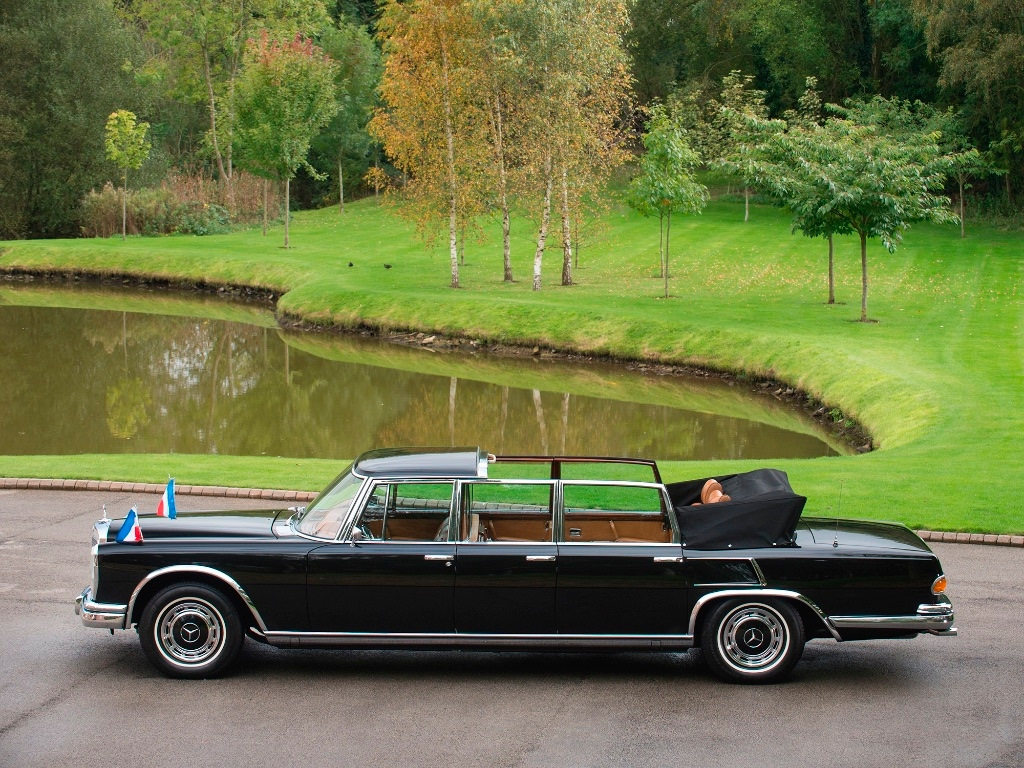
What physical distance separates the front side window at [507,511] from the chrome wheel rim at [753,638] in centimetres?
157

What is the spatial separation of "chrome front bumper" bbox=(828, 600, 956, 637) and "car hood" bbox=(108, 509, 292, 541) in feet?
14.9

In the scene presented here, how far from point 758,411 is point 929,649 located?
637 inches

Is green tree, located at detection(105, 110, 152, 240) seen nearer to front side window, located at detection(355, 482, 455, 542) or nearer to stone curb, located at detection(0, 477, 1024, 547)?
stone curb, located at detection(0, 477, 1024, 547)

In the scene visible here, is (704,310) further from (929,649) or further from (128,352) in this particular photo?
(929,649)

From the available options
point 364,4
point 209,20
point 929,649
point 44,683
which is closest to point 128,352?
point 44,683

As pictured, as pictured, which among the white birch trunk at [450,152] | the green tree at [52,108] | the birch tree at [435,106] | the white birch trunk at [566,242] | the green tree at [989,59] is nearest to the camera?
the birch tree at [435,106]

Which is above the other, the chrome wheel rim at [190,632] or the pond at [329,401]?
the pond at [329,401]

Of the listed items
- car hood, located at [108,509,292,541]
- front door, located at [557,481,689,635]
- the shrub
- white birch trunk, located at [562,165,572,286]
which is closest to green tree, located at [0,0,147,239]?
the shrub

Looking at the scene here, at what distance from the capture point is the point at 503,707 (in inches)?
330

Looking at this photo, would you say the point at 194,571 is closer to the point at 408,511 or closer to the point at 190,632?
the point at 190,632

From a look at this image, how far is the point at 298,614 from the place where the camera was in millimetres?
8852

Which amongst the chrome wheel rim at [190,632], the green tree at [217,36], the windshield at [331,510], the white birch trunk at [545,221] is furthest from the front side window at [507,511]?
the green tree at [217,36]

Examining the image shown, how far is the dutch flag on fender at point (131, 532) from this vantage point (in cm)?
891

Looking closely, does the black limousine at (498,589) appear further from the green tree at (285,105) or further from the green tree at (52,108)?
the green tree at (52,108)
